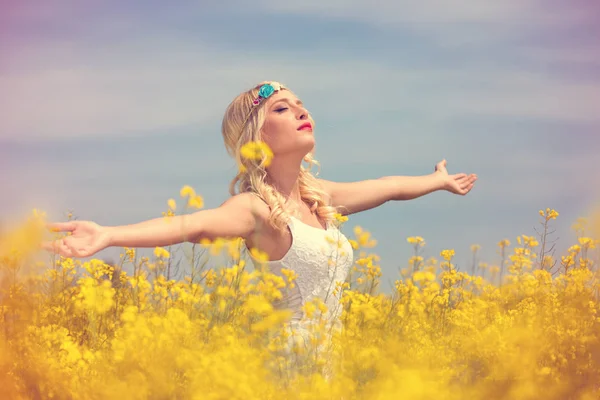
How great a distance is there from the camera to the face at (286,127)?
12.9 ft

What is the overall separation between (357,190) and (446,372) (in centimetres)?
152

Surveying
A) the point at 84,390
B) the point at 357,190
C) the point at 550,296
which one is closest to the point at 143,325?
the point at 84,390

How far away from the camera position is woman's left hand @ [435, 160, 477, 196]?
502 cm

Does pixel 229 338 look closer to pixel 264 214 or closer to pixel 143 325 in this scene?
pixel 143 325

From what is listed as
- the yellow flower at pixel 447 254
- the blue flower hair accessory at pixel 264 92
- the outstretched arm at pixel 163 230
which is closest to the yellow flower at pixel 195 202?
the outstretched arm at pixel 163 230

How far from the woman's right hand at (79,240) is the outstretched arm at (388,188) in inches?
68.6

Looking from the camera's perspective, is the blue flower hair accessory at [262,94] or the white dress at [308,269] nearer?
the white dress at [308,269]

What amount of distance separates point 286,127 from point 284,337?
1.28 m

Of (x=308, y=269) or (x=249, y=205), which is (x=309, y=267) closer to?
(x=308, y=269)

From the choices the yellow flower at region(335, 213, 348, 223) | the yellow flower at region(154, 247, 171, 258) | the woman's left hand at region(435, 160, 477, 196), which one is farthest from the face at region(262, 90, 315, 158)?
the woman's left hand at region(435, 160, 477, 196)

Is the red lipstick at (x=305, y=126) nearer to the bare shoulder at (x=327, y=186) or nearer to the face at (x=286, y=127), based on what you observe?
the face at (x=286, y=127)

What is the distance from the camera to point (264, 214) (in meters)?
3.75

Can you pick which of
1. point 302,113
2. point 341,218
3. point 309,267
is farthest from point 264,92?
point 309,267

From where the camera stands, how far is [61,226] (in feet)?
9.61
